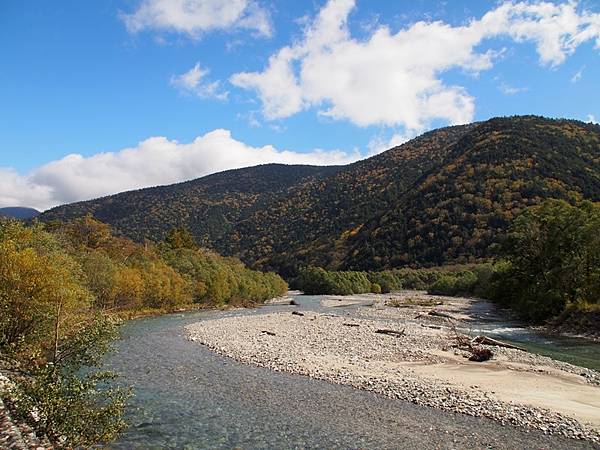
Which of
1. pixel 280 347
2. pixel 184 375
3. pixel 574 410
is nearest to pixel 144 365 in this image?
pixel 184 375

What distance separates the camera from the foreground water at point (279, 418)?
1467 centimetres

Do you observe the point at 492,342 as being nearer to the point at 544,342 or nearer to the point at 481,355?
the point at 544,342

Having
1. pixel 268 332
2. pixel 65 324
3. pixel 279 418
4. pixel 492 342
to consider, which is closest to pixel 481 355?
pixel 492 342

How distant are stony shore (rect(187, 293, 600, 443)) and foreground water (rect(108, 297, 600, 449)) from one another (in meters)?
1.27

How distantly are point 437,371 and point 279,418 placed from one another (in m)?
11.2

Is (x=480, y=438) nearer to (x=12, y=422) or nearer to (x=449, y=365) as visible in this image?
(x=449, y=365)

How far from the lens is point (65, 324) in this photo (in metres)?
25.8

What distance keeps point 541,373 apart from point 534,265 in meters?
36.4

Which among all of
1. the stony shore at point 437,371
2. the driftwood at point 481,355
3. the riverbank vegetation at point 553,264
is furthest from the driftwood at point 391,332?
the riverbank vegetation at point 553,264

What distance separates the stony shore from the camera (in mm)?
17469

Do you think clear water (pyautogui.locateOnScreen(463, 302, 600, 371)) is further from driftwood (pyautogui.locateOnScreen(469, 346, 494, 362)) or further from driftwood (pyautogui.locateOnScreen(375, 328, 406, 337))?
driftwood (pyautogui.locateOnScreen(375, 328, 406, 337))

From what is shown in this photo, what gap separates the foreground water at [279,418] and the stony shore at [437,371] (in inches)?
49.9

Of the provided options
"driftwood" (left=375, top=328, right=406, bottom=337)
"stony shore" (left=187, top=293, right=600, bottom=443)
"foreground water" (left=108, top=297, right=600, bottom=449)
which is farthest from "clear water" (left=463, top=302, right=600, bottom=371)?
"foreground water" (left=108, top=297, right=600, bottom=449)

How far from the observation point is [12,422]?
42.5 feet
